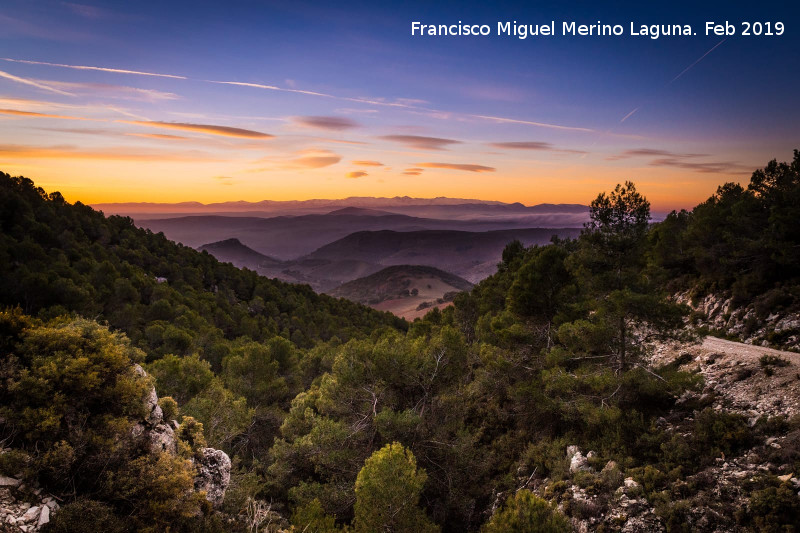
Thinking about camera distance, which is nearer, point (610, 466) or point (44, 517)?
point (44, 517)

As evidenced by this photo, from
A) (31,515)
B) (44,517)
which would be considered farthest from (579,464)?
(31,515)

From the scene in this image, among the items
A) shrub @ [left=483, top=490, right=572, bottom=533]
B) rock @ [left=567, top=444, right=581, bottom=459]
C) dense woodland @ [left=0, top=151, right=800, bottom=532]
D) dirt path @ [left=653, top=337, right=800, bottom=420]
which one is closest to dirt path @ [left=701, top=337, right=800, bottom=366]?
dirt path @ [left=653, top=337, right=800, bottom=420]

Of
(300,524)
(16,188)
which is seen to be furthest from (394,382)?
(16,188)

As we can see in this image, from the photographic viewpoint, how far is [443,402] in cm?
1803

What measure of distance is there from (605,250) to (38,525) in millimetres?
16957

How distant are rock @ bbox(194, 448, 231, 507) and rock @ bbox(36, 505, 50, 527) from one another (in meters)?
3.59

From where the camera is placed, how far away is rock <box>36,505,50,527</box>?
25.0 ft

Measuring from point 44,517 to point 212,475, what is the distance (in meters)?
4.20

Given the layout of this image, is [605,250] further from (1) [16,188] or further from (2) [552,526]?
(1) [16,188]

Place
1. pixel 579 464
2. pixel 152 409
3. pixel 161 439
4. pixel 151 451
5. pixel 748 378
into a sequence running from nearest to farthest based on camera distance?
pixel 151 451 → pixel 161 439 → pixel 152 409 → pixel 579 464 → pixel 748 378

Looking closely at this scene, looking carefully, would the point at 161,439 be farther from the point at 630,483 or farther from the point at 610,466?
the point at 610,466

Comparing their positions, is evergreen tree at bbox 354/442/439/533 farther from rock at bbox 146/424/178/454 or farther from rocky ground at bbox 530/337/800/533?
rock at bbox 146/424/178/454

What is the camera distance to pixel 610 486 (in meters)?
12.1

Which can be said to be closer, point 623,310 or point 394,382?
point 623,310
